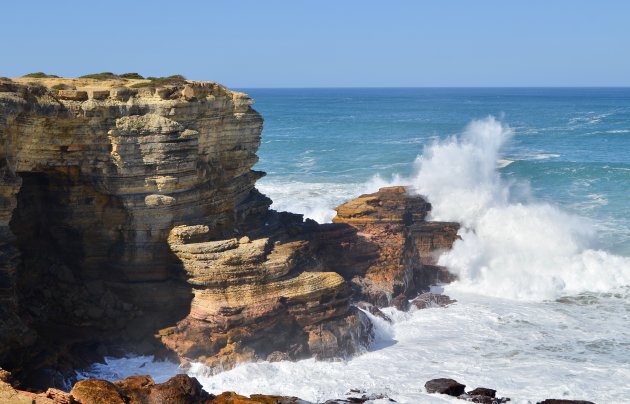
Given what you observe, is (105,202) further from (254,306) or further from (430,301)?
(430,301)

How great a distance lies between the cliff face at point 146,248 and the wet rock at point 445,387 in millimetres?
3200

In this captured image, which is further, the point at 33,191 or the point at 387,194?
the point at 387,194

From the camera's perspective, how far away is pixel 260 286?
18828 millimetres

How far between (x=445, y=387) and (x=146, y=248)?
27.3ft

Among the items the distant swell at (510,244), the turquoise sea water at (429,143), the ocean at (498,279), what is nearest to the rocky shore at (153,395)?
the ocean at (498,279)

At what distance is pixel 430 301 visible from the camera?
81.3 ft

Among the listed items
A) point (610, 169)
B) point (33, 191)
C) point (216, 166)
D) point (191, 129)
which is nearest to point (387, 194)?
point (216, 166)

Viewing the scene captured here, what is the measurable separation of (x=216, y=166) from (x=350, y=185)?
21.8 meters

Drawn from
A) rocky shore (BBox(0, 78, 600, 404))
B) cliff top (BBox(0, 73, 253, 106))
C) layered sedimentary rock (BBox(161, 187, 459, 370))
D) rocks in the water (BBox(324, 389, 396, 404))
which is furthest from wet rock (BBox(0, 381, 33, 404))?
cliff top (BBox(0, 73, 253, 106))

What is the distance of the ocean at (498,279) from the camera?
17.9 m

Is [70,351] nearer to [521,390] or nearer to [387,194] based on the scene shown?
[521,390]

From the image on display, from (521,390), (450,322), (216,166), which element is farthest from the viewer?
(450,322)

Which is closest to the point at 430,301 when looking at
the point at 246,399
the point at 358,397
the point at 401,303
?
the point at 401,303

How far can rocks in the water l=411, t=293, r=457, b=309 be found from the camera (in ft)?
80.2
